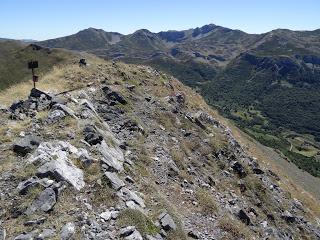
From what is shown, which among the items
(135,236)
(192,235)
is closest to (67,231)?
(135,236)

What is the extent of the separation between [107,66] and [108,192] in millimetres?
33515

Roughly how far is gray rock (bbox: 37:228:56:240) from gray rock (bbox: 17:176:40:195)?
3048mm

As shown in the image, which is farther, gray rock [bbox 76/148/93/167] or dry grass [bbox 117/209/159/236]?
gray rock [bbox 76/148/93/167]

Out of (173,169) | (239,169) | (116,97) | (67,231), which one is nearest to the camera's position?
(67,231)

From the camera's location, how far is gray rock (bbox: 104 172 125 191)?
22.6 meters

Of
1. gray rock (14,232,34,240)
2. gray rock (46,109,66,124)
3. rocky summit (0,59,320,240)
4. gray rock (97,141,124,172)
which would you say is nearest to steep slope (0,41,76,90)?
rocky summit (0,59,320,240)

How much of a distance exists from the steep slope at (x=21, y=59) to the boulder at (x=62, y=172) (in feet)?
193

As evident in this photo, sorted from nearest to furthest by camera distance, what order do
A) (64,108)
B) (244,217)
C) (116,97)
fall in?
(64,108), (244,217), (116,97)

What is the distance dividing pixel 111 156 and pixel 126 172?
161 centimetres

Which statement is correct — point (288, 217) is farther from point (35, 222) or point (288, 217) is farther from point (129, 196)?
point (35, 222)

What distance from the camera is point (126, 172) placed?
87.0ft

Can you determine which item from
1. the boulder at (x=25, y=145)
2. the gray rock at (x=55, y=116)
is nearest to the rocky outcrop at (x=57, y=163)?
the boulder at (x=25, y=145)

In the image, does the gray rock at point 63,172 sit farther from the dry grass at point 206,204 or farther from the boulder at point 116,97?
the boulder at point 116,97

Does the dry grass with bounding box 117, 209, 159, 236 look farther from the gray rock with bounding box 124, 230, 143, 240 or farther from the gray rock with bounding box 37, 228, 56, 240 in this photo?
the gray rock with bounding box 37, 228, 56, 240
